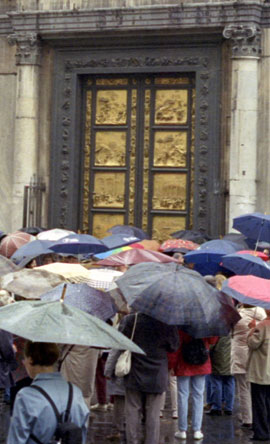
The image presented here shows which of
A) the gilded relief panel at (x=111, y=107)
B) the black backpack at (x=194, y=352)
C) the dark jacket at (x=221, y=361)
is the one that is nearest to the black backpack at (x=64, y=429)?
the black backpack at (x=194, y=352)

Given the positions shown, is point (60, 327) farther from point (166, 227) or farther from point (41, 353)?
point (166, 227)

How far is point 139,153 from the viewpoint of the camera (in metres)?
22.1

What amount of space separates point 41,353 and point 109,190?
650 inches

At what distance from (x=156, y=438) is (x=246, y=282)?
180cm

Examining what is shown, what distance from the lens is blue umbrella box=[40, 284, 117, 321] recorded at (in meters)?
9.53

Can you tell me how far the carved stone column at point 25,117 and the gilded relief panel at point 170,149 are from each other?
8.34 ft

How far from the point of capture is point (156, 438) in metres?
9.88

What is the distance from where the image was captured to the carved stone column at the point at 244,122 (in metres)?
20.4

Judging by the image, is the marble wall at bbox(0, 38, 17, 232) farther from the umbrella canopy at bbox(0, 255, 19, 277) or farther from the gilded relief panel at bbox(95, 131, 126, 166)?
the umbrella canopy at bbox(0, 255, 19, 277)

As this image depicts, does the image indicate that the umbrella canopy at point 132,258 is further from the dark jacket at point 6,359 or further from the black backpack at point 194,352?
the dark jacket at point 6,359

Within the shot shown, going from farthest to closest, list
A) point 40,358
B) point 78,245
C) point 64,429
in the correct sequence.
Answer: point 78,245 → point 40,358 → point 64,429

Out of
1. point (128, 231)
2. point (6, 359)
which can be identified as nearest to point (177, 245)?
point (128, 231)

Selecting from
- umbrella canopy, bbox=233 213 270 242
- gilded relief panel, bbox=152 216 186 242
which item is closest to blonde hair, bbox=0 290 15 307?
umbrella canopy, bbox=233 213 270 242

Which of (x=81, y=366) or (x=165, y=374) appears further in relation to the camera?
(x=81, y=366)
